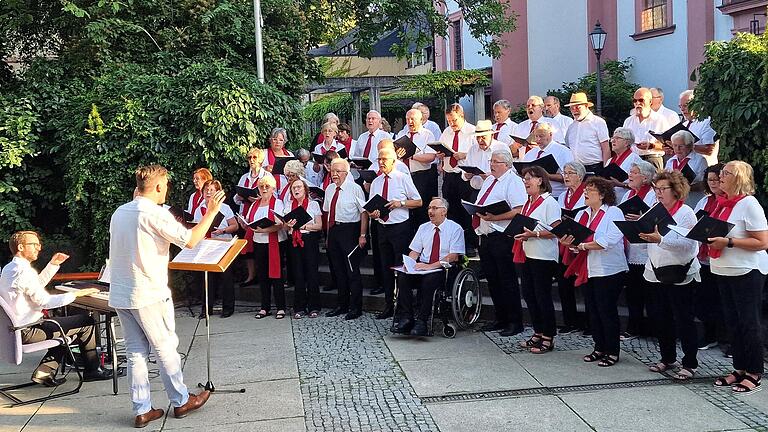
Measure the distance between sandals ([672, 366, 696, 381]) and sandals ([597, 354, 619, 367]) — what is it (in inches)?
22.5

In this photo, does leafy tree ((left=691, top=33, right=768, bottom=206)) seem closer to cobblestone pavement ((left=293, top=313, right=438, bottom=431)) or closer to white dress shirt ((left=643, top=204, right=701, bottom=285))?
white dress shirt ((left=643, top=204, right=701, bottom=285))

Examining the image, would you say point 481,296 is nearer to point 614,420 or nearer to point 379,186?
point 379,186

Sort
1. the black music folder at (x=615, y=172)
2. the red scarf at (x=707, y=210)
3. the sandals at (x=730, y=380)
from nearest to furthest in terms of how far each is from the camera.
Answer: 1. the sandals at (x=730, y=380)
2. the red scarf at (x=707, y=210)
3. the black music folder at (x=615, y=172)

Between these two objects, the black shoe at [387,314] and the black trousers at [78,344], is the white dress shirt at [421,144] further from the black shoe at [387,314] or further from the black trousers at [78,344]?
the black trousers at [78,344]

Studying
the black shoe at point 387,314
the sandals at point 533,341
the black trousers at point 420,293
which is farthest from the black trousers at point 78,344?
the sandals at point 533,341

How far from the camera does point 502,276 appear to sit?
8.96 m

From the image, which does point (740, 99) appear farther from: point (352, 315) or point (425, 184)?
point (352, 315)

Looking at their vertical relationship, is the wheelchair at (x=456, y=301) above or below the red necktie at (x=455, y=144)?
below

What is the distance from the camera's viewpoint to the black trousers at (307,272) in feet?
33.9

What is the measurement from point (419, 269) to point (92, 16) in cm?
759

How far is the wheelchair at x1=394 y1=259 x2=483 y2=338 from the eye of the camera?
8.95m

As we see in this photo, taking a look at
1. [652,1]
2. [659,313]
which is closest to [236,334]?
[659,313]

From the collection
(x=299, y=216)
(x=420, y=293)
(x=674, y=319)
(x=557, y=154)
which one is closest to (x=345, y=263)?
(x=299, y=216)

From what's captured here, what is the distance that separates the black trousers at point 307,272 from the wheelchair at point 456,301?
147 centimetres
